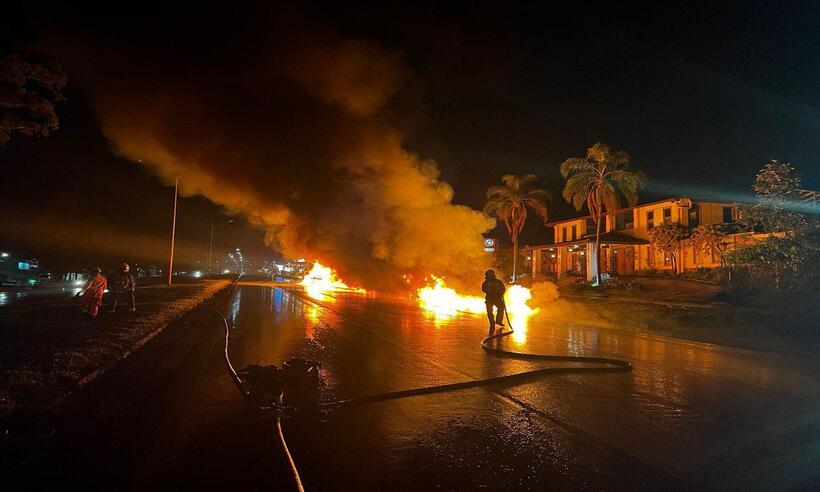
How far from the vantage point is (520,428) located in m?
5.41

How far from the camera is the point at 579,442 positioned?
498 centimetres

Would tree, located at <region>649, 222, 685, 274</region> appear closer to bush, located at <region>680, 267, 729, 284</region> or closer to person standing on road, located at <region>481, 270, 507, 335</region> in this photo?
bush, located at <region>680, 267, 729, 284</region>

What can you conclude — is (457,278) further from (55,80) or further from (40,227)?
(40,227)

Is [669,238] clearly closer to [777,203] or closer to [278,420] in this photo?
[777,203]

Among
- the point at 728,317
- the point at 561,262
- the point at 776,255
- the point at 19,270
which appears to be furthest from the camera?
the point at 19,270

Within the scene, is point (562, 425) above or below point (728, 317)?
below

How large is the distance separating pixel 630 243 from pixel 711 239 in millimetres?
7656

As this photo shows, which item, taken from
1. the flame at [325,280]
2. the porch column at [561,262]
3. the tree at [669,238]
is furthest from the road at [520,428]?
the porch column at [561,262]

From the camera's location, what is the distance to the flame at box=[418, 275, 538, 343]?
1680 cm

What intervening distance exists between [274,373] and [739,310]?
16.9m

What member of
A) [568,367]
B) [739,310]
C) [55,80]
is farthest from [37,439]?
[739,310]

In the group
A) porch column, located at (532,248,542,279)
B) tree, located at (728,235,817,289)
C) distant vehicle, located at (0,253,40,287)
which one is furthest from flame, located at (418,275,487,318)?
distant vehicle, located at (0,253,40,287)

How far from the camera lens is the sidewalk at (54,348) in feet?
19.8

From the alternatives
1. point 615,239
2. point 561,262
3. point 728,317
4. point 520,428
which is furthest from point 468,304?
point 561,262
